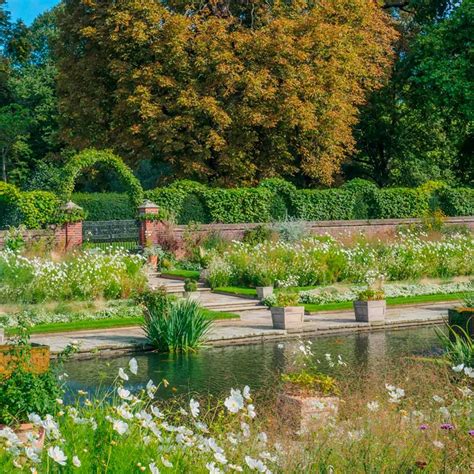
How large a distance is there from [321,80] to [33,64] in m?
30.8

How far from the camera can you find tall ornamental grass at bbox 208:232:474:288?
26.9 meters

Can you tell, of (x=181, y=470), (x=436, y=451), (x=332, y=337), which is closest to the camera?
(x=181, y=470)

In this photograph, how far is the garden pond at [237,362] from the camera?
43.4 ft

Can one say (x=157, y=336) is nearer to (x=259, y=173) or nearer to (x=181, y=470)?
(x=181, y=470)

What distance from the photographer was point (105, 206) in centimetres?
3969

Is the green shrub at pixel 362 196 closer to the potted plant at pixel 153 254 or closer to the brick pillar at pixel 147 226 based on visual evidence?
the brick pillar at pixel 147 226

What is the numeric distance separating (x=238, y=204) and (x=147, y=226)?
4820mm

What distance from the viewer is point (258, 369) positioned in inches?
569

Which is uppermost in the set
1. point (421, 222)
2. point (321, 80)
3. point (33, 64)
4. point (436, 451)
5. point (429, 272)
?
point (33, 64)

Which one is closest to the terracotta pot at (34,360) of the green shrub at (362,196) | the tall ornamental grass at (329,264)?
the tall ornamental grass at (329,264)

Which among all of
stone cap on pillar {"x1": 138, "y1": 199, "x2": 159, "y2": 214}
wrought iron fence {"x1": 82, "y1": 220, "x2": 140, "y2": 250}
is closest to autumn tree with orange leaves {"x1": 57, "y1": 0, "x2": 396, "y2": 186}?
stone cap on pillar {"x1": 138, "y1": 199, "x2": 159, "y2": 214}

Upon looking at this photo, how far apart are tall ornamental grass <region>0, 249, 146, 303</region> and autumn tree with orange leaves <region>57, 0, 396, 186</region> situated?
1438 centimetres

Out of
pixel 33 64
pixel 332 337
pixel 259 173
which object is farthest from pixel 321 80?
pixel 33 64

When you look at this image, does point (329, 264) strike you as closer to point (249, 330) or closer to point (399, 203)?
point (249, 330)
